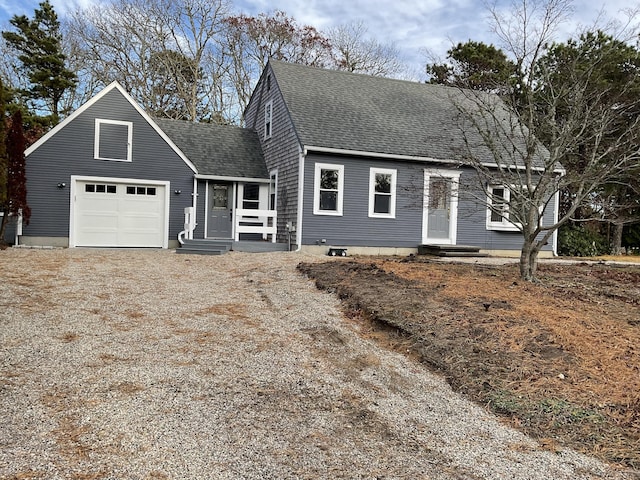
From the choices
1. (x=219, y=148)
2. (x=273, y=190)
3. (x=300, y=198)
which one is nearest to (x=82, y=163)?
(x=219, y=148)

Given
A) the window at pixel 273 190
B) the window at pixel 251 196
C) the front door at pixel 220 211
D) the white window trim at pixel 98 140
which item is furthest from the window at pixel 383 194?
the white window trim at pixel 98 140

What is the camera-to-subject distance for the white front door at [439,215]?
49.5ft

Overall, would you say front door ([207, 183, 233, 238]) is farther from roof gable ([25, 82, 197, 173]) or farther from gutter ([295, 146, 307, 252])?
gutter ([295, 146, 307, 252])

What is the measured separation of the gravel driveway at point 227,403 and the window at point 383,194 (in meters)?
Answer: 8.51

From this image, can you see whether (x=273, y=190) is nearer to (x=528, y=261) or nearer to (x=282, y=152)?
(x=282, y=152)

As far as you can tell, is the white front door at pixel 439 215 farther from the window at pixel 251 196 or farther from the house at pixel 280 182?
the window at pixel 251 196

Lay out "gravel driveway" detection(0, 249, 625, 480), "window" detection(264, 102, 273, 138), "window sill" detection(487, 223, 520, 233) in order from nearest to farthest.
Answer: "gravel driveway" detection(0, 249, 625, 480)
"window sill" detection(487, 223, 520, 233)
"window" detection(264, 102, 273, 138)

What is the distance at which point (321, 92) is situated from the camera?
16469mm

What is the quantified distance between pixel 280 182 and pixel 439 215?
5.12m

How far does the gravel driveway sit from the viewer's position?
2.86 metres

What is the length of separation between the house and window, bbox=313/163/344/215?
30 millimetres

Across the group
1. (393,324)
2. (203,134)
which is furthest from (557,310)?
(203,134)

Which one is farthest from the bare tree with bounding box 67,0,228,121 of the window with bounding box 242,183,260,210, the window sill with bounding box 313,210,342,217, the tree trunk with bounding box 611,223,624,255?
the tree trunk with bounding box 611,223,624,255

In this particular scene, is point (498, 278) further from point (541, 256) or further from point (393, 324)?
point (541, 256)
